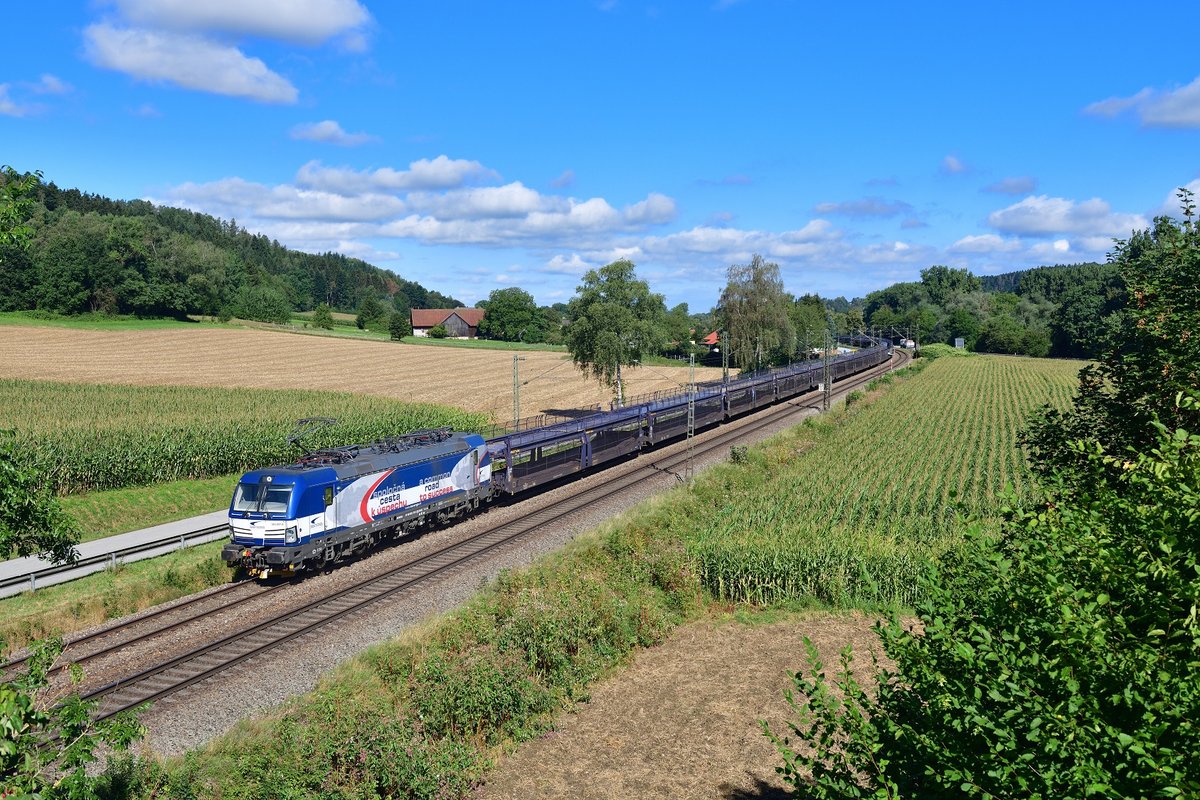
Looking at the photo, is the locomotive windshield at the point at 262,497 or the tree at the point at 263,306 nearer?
the locomotive windshield at the point at 262,497

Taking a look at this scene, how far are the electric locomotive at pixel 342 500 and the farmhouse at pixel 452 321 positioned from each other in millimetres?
145020

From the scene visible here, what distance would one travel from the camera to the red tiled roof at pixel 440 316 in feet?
587

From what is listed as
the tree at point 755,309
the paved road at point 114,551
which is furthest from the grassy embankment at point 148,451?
the tree at point 755,309

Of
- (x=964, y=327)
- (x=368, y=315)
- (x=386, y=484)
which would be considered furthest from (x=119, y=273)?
(x=964, y=327)

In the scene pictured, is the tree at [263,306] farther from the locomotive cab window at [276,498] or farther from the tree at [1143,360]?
the tree at [1143,360]

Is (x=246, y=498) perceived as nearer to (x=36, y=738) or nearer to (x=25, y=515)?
(x=25, y=515)

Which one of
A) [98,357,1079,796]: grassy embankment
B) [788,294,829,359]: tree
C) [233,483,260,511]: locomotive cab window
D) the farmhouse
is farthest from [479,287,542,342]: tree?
[233,483,260,511]: locomotive cab window

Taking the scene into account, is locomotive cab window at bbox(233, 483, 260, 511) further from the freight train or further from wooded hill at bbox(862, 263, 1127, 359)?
wooded hill at bbox(862, 263, 1127, 359)

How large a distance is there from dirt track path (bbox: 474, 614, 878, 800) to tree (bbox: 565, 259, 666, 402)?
1477 inches

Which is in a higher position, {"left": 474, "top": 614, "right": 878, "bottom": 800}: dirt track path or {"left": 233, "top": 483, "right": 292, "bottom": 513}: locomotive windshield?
{"left": 233, "top": 483, "right": 292, "bottom": 513}: locomotive windshield

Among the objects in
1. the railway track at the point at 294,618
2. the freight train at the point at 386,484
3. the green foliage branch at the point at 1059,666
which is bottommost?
the railway track at the point at 294,618

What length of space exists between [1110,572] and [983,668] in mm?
1284

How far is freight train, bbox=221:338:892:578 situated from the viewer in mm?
24000

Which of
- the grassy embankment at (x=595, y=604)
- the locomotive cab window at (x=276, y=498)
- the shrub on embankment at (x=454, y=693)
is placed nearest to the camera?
the shrub on embankment at (x=454, y=693)
